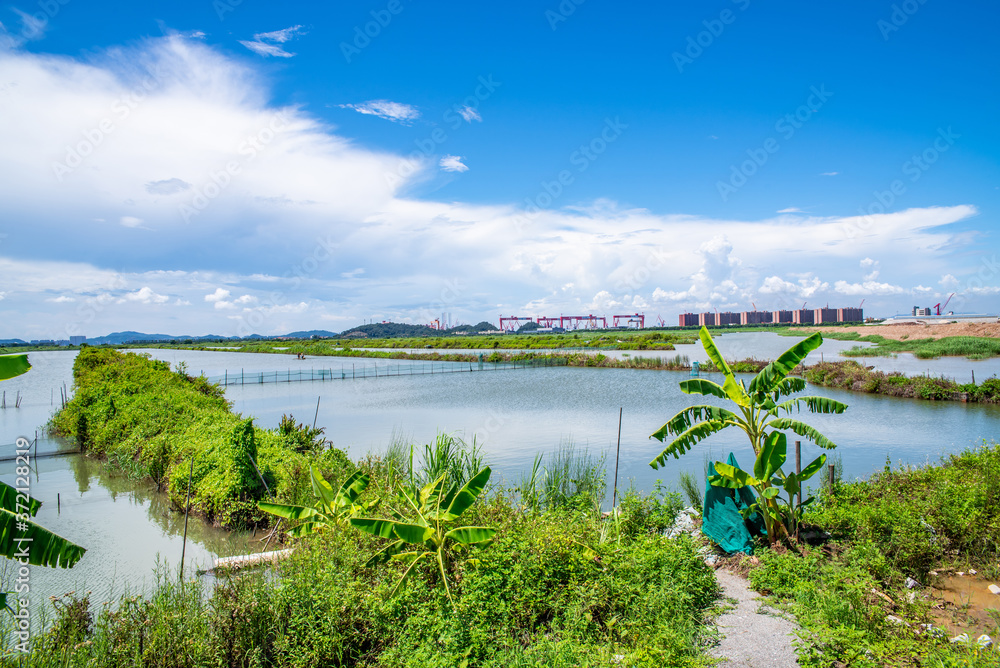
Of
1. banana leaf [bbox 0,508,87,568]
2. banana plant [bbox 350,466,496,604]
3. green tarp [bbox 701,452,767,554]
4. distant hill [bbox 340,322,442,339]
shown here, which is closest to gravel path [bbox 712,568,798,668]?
green tarp [bbox 701,452,767,554]

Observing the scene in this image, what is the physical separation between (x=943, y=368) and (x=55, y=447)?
33466mm

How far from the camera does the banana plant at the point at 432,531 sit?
4301 mm

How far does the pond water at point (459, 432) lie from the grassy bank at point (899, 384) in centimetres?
68

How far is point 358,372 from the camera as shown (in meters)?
34.4

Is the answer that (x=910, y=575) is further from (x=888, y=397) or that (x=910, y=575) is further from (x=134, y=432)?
(x=888, y=397)

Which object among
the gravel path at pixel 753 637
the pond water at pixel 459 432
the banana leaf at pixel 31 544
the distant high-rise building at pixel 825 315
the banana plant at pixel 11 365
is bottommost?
the pond water at pixel 459 432

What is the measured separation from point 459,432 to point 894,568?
10315 millimetres

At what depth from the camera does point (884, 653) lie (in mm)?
3402

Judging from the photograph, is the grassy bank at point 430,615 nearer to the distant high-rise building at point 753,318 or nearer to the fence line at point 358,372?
the fence line at point 358,372

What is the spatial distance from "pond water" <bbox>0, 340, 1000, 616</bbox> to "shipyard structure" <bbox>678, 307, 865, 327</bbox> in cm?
12568

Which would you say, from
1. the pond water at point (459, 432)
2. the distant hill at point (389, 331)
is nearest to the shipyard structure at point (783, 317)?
the distant hill at point (389, 331)

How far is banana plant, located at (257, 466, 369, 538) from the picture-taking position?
527cm

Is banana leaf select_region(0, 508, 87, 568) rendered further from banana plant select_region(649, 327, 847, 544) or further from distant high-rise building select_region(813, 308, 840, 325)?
distant high-rise building select_region(813, 308, 840, 325)

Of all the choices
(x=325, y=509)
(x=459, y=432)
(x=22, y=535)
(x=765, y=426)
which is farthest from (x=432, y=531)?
(x=459, y=432)
